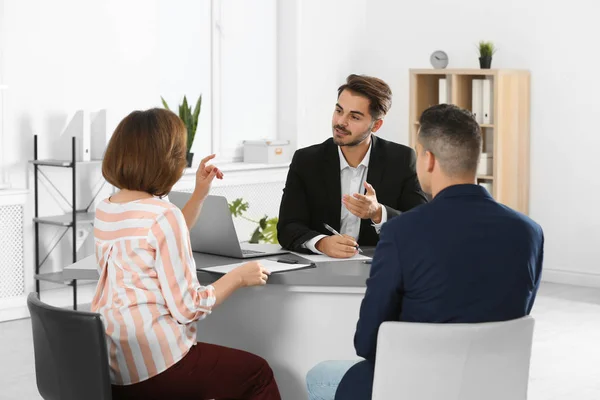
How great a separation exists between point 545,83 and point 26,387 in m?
4.28

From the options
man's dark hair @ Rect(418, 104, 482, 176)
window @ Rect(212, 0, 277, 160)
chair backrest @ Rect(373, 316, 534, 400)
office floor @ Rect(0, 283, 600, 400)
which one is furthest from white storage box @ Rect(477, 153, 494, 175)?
chair backrest @ Rect(373, 316, 534, 400)

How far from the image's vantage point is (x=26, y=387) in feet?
14.2

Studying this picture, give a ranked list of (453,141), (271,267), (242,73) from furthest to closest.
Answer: (242,73)
(271,267)
(453,141)

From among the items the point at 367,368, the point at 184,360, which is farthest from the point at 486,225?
the point at 184,360

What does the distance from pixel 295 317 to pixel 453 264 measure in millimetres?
850

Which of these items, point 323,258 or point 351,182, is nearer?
point 323,258

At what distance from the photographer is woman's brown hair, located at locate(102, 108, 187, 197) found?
2441 mm

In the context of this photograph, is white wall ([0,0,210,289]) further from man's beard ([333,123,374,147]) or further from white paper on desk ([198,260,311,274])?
white paper on desk ([198,260,311,274])

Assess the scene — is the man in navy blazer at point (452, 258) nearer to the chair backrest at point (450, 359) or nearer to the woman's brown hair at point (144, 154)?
the chair backrest at point (450, 359)

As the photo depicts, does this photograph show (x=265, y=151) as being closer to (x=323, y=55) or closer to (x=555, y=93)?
(x=323, y=55)

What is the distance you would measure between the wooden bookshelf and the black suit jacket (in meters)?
3.31

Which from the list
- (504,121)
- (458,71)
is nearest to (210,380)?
(504,121)

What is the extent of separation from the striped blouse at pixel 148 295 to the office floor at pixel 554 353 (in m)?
1.99

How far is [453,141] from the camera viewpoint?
2193 millimetres
